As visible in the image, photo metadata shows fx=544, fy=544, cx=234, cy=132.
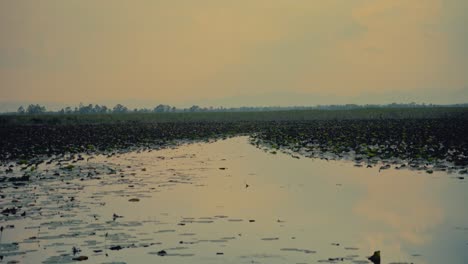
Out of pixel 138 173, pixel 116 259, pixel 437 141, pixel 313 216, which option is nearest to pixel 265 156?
pixel 138 173

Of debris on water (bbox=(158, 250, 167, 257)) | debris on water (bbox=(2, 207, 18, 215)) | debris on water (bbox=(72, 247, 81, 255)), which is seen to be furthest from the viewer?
debris on water (bbox=(2, 207, 18, 215))

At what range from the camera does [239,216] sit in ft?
43.4

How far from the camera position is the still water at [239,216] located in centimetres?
961

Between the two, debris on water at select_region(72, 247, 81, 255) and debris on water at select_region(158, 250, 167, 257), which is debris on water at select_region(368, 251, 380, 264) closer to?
debris on water at select_region(158, 250, 167, 257)

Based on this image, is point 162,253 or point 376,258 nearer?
point 376,258

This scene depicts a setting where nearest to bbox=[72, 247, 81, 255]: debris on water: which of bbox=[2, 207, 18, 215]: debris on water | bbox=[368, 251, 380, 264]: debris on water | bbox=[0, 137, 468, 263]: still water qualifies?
bbox=[0, 137, 468, 263]: still water

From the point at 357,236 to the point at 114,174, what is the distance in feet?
44.5

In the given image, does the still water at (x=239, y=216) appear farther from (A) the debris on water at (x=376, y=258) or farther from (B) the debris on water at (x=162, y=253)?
(A) the debris on water at (x=376, y=258)

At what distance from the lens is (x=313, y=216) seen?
42.8 ft

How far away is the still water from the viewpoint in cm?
961

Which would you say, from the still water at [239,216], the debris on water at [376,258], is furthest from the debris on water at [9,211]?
the debris on water at [376,258]

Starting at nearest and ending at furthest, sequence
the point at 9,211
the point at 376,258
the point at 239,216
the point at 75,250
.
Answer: the point at 376,258 < the point at 75,250 < the point at 239,216 < the point at 9,211

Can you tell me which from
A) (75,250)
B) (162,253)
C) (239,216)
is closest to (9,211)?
(75,250)

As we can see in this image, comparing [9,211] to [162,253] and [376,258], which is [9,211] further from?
[376,258]
